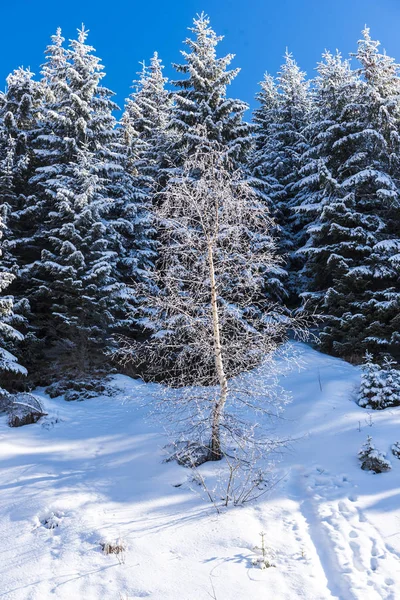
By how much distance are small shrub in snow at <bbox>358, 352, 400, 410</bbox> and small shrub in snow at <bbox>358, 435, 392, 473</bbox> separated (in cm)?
231

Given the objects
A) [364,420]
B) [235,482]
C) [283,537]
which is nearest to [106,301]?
[235,482]

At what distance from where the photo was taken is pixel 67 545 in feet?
17.7

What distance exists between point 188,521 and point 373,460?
377cm

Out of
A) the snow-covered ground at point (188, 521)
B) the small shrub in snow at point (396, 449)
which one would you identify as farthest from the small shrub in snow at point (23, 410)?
the small shrub in snow at point (396, 449)

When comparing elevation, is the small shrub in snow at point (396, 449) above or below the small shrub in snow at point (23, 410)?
below

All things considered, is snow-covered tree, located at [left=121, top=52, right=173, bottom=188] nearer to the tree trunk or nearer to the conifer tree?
the conifer tree

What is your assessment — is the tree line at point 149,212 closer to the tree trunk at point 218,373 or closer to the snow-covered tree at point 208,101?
the snow-covered tree at point 208,101

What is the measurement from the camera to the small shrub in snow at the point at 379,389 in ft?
31.5

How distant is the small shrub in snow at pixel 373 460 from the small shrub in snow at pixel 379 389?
231 cm

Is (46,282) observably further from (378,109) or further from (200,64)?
(378,109)

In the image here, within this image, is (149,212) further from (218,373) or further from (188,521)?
(188,521)

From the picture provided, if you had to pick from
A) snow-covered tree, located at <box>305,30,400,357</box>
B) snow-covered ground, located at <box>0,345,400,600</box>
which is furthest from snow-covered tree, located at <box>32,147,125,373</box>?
snow-covered tree, located at <box>305,30,400,357</box>

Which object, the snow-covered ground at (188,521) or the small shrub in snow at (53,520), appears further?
the small shrub in snow at (53,520)

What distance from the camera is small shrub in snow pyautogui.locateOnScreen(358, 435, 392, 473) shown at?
7.23 metres
